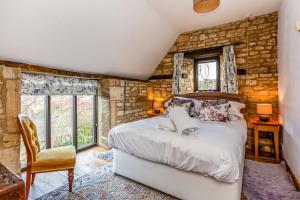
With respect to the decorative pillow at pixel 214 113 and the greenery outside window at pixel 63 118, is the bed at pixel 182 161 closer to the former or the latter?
the decorative pillow at pixel 214 113

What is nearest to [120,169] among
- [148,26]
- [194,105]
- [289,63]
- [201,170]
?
[201,170]

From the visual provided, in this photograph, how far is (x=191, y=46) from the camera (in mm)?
4504

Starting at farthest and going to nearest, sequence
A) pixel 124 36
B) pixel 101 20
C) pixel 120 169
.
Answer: pixel 124 36 → pixel 101 20 → pixel 120 169

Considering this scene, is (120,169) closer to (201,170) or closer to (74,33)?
(201,170)

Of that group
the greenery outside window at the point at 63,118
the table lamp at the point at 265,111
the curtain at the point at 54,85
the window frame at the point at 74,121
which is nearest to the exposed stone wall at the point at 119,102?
the window frame at the point at 74,121

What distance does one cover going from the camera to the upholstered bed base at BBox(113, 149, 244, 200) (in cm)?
174

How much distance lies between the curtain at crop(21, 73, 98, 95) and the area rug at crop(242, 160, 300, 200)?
10.8ft

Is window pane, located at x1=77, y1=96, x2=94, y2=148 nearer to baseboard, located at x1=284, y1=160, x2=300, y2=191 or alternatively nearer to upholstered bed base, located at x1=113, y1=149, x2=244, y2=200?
upholstered bed base, located at x1=113, y1=149, x2=244, y2=200

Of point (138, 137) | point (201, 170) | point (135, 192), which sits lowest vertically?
point (135, 192)

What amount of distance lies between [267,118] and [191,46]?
2424 millimetres

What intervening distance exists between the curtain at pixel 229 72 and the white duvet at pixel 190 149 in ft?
5.68

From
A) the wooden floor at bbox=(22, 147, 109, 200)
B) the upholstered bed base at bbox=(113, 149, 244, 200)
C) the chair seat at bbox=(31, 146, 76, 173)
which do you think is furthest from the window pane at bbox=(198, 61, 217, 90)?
the chair seat at bbox=(31, 146, 76, 173)

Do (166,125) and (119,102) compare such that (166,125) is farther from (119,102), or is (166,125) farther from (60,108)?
(60,108)

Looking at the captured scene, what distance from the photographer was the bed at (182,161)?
169 cm
